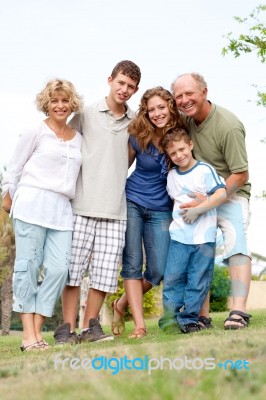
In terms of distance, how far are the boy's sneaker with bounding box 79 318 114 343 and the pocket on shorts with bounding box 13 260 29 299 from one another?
0.78 metres

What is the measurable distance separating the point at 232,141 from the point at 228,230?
35.1 inches

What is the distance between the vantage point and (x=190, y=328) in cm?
656

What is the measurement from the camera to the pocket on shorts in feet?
Result: 21.0

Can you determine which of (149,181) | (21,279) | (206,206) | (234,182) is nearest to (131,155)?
(149,181)

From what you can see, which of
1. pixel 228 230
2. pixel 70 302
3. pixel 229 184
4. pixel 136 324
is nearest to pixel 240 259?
pixel 228 230

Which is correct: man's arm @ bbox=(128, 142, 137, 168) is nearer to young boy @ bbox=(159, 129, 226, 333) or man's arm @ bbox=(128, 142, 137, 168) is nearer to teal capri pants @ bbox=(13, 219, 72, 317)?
young boy @ bbox=(159, 129, 226, 333)

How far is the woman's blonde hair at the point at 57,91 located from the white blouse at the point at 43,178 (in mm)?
213

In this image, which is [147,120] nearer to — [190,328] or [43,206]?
Answer: [43,206]

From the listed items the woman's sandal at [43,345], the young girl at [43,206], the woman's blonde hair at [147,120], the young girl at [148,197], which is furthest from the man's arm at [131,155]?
the woman's sandal at [43,345]

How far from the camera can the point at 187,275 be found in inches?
265

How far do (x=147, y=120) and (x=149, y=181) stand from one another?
60cm

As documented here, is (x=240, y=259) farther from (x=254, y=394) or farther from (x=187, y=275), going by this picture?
(x=254, y=394)

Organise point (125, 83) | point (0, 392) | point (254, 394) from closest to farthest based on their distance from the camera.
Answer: point (254, 394)
point (0, 392)
point (125, 83)

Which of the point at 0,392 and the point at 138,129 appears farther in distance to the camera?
the point at 138,129
